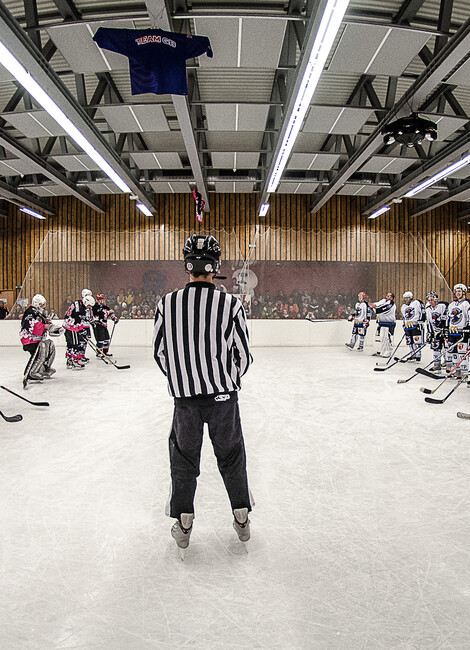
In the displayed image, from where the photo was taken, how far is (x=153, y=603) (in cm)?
151

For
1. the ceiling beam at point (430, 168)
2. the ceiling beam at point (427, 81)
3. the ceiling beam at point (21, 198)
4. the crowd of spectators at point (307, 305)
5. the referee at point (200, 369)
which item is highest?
the ceiling beam at point (21, 198)

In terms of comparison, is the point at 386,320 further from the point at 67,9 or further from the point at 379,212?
the point at 67,9

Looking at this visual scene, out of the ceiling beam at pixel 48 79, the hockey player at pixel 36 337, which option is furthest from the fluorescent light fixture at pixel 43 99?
the hockey player at pixel 36 337

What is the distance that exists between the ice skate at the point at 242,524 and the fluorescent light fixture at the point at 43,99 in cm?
458

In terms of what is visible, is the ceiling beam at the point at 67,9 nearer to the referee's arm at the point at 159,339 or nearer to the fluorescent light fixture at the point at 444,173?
the referee's arm at the point at 159,339

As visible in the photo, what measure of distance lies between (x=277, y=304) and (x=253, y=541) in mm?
8927

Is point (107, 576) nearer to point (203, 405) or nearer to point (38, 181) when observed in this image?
point (203, 405)

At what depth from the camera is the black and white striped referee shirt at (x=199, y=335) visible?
170 centimetres

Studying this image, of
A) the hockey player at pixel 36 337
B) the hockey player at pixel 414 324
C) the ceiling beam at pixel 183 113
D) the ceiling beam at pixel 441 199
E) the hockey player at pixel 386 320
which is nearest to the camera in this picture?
the ceiling beam at pixel 183 113

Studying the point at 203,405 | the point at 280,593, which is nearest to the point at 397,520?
the point at 280,593

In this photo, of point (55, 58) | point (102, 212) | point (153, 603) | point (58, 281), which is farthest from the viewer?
point (102, 212)

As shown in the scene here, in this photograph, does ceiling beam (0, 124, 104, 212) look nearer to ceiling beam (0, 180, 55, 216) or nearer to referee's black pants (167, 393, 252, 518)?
ceiling beam (0, 180, 55, 216)

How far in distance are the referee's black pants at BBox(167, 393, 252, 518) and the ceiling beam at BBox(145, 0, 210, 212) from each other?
3.73 m

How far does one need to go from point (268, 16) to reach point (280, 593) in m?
4.67
